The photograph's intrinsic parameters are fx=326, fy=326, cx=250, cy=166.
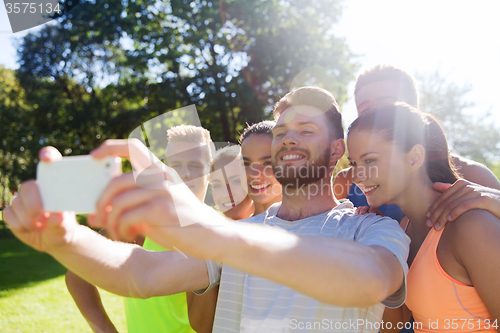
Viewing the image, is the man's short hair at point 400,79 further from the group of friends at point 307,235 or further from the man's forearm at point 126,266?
the man's forearm at point 126,266

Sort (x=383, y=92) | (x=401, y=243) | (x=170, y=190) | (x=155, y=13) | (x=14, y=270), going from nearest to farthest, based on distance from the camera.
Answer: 1. (x=170, y=190)
2. (x=401, y=243)
3. (x=383, y=92)
4. (x=14, y=270)
5. (x=155, y=13)

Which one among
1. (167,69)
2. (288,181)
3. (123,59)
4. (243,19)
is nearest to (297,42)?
(243,19)

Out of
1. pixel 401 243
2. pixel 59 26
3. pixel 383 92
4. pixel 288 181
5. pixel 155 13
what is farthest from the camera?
pixel 155 13

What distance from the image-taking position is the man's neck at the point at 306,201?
2.48 m

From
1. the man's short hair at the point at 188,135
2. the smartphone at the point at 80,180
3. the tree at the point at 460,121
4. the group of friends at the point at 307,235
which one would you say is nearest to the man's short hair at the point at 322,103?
the group of friends at the point at 307,235

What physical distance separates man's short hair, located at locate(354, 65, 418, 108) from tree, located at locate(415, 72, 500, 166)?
77.5 feet

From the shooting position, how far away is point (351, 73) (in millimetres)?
15961

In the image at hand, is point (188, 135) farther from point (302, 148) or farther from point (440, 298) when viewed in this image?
point (440, 298)

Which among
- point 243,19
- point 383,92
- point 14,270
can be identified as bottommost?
point 14,270

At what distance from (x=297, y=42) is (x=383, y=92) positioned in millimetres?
12658

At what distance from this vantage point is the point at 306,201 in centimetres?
249

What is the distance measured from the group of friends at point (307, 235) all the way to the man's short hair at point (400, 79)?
0.05 feet

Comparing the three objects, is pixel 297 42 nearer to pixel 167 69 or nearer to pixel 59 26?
pixel 167 69

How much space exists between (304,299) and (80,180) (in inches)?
60.9
